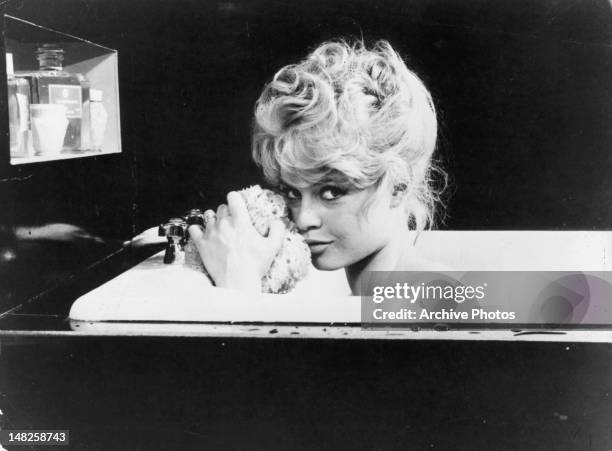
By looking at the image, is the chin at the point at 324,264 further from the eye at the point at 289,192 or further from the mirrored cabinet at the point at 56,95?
the mirrored cabinet at the point at 56,95

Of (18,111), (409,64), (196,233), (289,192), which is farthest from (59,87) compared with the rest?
(409,64)

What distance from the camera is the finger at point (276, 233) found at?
1.81 meters

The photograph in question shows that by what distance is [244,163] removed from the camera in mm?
1963

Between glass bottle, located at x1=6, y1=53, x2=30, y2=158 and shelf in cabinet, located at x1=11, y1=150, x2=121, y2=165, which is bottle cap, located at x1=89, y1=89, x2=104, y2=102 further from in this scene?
glass bottle, located at x1=6, y1=53, x2=30, y2=158

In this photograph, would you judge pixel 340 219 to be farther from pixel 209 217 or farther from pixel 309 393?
pixel 309 393

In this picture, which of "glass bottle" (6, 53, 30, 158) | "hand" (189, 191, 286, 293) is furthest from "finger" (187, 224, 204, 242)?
"glass bottle" (6, 53, 30, 158)

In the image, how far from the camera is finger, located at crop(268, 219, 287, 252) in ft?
5.94

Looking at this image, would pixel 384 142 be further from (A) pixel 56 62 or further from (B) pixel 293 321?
(A) pixel 56 62

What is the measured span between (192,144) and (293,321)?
65 centimetres

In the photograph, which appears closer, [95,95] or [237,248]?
[237,248]

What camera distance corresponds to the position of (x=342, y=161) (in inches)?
72.5

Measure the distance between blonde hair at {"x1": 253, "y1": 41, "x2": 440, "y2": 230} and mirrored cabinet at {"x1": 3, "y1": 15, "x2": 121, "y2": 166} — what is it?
0.44 metres

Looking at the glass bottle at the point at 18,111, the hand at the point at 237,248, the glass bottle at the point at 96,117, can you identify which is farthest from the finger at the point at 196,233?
the glass bottle at the point at 18,111

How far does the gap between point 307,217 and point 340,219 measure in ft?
0.30
